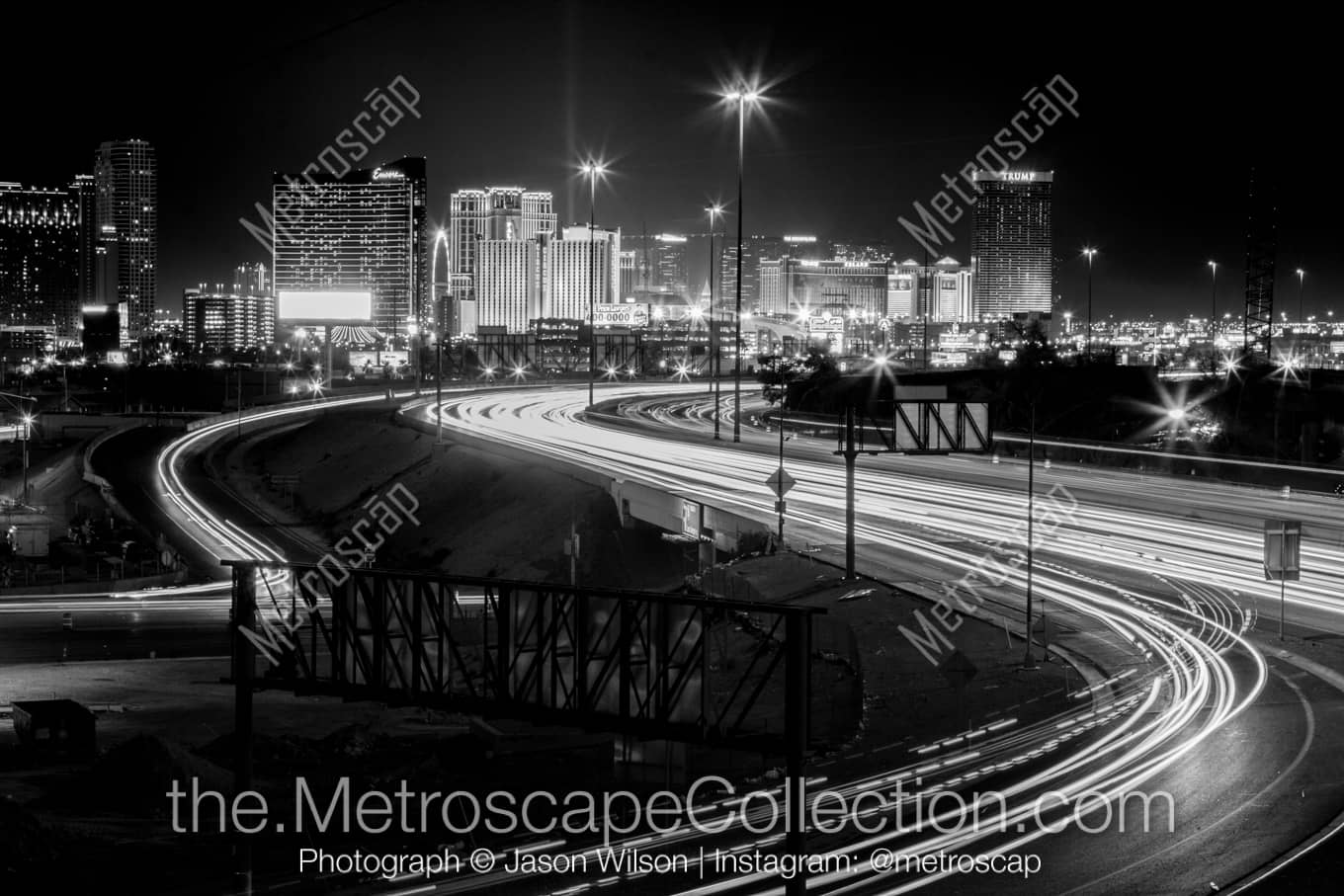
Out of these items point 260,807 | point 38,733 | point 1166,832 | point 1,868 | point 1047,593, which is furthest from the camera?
point 1047,593

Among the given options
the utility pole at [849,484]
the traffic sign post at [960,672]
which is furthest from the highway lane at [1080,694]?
the utility pole at [849,484]

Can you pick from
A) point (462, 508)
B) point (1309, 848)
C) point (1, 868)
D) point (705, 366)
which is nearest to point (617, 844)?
point (1, 868)

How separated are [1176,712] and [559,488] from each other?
30.5 metres

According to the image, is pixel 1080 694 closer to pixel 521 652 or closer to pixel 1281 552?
pixel 1281 552

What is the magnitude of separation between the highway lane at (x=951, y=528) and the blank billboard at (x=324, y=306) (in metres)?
69.6

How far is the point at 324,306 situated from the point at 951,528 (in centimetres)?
10360

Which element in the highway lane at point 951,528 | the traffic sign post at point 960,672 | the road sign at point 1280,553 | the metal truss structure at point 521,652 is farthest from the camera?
the road sign at point 1280,553

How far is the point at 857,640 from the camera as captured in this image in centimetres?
2544

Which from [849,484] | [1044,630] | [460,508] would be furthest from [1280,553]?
[460,508]

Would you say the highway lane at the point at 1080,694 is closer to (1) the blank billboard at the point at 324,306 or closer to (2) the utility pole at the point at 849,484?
(2) the utility pole at the point at 849,484

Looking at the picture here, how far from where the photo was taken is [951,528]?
3450 cm

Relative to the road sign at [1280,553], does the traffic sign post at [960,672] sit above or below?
below

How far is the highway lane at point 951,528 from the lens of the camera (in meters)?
18.4

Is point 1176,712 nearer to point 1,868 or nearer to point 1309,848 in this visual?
point 1309,848
